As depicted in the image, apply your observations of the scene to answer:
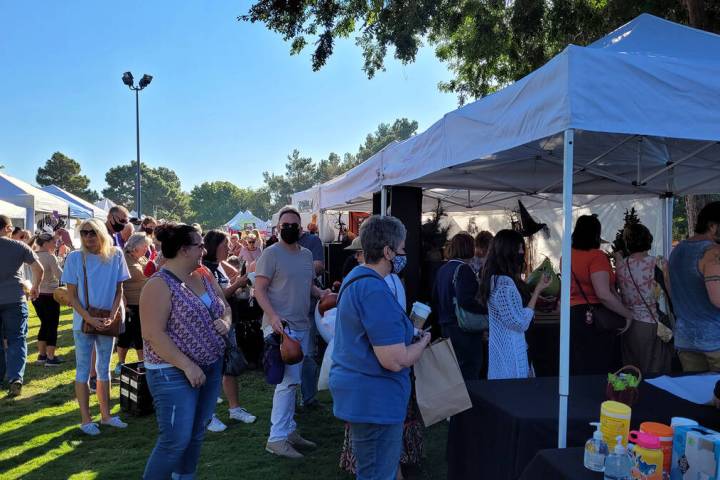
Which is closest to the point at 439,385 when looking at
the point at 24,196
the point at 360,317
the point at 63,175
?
the point at 360,317

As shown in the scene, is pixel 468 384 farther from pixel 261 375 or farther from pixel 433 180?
pixel 261 375

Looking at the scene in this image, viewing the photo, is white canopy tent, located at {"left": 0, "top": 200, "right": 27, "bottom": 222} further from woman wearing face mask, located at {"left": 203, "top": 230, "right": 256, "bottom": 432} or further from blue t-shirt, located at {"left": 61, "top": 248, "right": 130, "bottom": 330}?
woman wearing face mask, located at {"left": 203, "top": 230, "right": 256, "bottom": 432}

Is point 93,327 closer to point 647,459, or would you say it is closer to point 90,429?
point 90,429

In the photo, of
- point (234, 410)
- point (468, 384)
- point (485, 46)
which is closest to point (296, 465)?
point (234, 410)

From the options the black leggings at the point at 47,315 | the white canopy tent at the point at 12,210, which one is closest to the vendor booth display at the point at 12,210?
the white canopy tent at the point at 12,210

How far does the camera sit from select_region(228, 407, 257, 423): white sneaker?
4527mm

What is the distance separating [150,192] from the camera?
3642 inches

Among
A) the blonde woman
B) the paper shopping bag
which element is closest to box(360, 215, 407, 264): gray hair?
the paper shopping bag

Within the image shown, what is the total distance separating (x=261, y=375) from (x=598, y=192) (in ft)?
15.1

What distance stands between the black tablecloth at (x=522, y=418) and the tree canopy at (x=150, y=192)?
9079cm

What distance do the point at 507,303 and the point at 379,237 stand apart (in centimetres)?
117

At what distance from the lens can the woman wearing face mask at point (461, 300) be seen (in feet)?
11.7

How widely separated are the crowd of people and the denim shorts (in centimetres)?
1

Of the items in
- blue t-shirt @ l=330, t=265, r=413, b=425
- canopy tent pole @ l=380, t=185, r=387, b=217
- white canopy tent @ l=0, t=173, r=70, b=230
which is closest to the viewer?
blue t-shirt @ l=330, t=265, r=413, b=425
